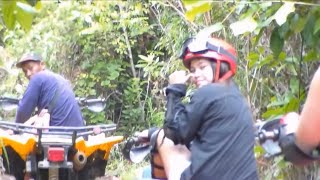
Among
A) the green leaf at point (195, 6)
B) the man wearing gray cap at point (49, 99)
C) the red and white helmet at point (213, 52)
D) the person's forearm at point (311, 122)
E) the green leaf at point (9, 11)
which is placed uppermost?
the green leaf at point (195, 6)

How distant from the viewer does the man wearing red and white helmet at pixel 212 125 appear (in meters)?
4.08

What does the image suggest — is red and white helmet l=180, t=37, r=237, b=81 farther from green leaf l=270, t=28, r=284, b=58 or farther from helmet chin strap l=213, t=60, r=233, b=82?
green leaf l=270, t=28, r=284, b=58

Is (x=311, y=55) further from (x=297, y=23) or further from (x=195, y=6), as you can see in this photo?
(x=195, y=6)

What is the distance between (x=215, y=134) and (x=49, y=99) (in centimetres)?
337

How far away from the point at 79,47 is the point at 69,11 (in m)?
1.44

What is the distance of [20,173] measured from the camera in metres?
6.99

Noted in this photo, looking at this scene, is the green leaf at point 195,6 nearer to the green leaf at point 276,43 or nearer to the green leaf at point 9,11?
the green leaf at point 9,11

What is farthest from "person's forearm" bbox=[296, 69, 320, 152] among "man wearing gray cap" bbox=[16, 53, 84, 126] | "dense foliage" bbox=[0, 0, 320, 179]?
"man wearing gray cap" bbox=[16, 53, 84, 126]

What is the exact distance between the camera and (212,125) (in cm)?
411

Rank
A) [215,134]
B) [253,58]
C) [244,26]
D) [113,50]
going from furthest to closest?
[113,50] < [253,58] < [215,134] < [244,26]

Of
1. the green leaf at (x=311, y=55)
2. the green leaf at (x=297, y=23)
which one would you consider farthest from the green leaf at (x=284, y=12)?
the green leaf at (x=311, y=55)

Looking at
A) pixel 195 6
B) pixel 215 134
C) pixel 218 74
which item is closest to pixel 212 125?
pixel 215 134

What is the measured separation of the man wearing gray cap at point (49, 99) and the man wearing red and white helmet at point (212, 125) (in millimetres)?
3097

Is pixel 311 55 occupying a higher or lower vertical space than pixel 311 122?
higher
